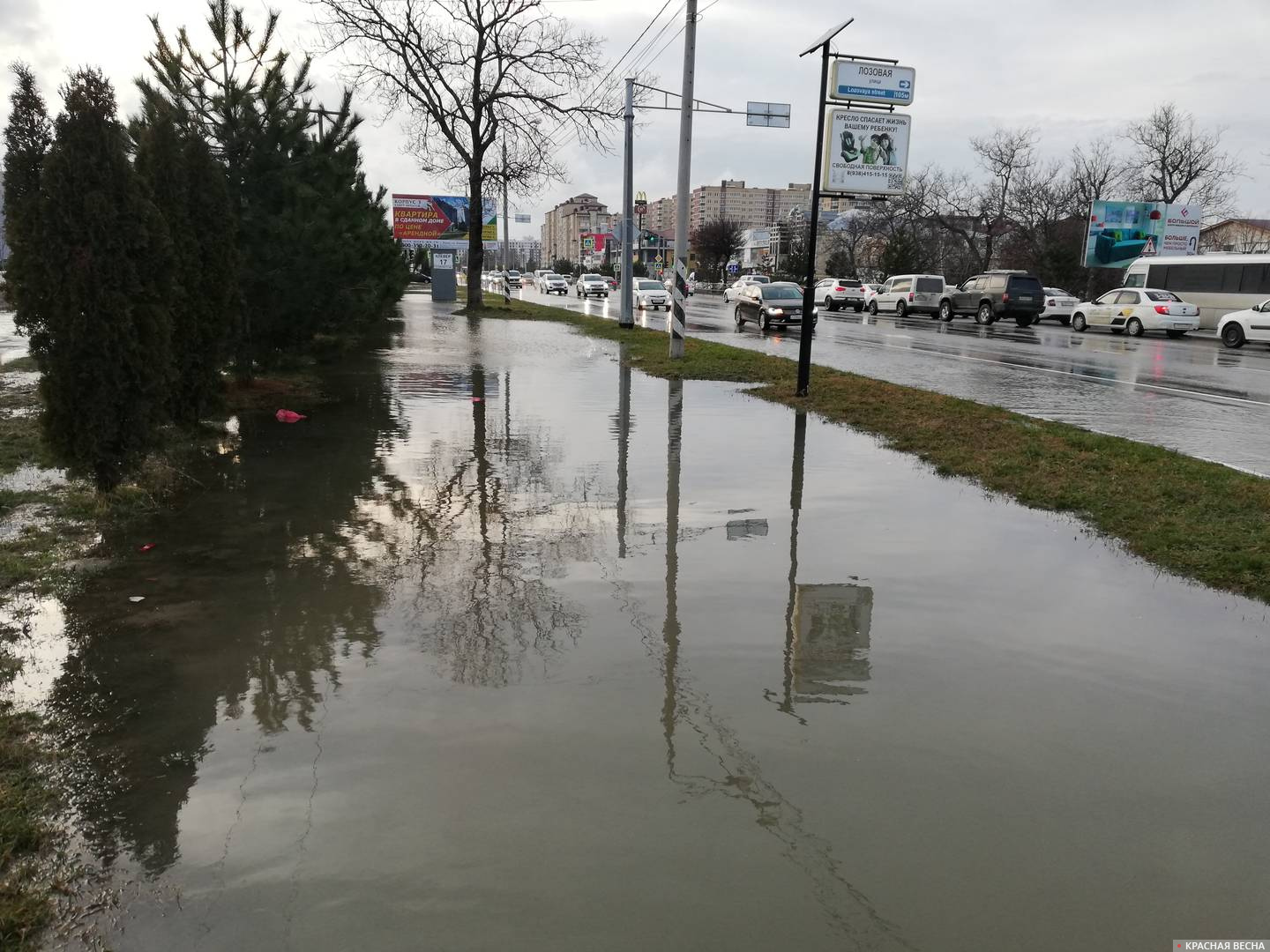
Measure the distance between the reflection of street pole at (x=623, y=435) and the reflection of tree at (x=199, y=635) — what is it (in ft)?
5.62

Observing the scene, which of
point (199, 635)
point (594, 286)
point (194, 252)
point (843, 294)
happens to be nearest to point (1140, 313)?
point (843, 294)

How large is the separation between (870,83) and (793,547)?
9096 mm

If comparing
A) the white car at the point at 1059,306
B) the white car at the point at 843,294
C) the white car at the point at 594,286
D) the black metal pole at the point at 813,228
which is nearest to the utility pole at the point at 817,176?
the black metal pole at the point at 813,228

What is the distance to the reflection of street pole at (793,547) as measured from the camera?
4301 mm

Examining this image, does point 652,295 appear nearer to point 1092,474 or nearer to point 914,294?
point 914,294

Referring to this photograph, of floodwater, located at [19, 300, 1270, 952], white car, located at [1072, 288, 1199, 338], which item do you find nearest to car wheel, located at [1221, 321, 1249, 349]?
white car, located at [1072, 288, 1199, 338]

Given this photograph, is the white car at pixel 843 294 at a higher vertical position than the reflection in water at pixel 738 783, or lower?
higher

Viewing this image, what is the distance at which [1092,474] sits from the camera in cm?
853

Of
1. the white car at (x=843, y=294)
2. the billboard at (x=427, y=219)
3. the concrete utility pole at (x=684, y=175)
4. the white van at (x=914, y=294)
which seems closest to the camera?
the concrete utility pole at (x=684, y=175)

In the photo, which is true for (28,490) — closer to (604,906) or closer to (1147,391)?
(604,906)

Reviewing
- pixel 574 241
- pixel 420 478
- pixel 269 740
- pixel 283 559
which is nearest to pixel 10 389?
pixel 420 478

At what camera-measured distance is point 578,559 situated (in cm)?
617

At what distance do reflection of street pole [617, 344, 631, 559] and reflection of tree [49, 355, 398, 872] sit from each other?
5.62ft

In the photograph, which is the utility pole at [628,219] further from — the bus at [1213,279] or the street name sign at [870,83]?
the bus at [1213,279]
